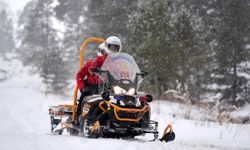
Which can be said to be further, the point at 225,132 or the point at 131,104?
the point at 225,132

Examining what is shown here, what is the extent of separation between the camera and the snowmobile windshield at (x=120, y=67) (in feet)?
25.8

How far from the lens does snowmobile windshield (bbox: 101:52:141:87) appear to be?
7.85m

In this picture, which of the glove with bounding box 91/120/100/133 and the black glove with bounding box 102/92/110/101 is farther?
the black glove with bounding box 102/92/110/101

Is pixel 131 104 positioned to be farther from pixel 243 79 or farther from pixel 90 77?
pixel 243 79

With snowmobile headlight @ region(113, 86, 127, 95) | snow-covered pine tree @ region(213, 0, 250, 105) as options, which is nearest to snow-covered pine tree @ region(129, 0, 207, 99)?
snow-covered pine tree @ region(213, 0, 250, 105)

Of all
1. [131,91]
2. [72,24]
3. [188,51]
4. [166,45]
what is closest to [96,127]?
[131,91]

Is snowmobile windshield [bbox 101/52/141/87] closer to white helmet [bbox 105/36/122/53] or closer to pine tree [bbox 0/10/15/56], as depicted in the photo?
white helmet [bbox 105/36/122/53]

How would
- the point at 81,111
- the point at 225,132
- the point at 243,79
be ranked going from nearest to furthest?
the point at 81,111, the point at 225,132, the point at 243,79

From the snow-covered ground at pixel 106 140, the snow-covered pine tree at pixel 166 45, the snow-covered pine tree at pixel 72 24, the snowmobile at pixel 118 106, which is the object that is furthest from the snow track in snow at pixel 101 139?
the snow-covered pine tree at pixel 72 24

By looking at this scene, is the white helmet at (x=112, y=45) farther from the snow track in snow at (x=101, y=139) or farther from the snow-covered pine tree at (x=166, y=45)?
the snow-covered pine tree at (x=166, y=45)

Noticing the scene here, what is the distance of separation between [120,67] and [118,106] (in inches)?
42.6

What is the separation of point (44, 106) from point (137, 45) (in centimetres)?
730

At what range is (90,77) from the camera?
29.1 feet

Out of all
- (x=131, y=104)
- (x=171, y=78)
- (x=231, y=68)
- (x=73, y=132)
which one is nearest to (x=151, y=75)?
(x=171, y=78)
